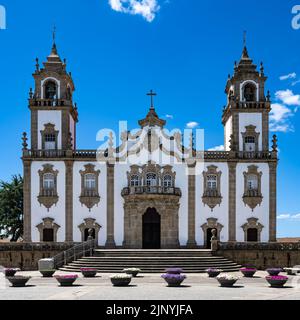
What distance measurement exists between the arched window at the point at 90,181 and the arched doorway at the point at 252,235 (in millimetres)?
12675

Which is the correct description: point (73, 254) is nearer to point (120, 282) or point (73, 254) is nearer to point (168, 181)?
point (168, 181)

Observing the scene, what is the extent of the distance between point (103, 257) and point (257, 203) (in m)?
13.6

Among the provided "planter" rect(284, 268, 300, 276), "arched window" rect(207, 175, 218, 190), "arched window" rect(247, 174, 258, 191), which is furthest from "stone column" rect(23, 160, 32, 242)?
"planter" rect(284, 268, 300, 276)

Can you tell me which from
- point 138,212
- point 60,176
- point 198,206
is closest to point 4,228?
point 60,176

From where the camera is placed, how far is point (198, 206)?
4462cm

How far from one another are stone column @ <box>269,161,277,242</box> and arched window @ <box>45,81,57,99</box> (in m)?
18.3

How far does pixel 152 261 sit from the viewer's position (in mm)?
36844

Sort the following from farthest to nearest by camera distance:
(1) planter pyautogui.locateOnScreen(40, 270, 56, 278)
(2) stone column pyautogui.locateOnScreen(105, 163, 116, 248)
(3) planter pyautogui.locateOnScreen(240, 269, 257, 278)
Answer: (2) stone column pyautogui.locateOnScreen(105, 163, 116, 248) → (1) planter pyautogui.locateOnScreen(40, 270, 56, 278) → (3) planter pyautogui.locateOnScreen(240, 269, 257, 278)

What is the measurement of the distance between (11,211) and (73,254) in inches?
661

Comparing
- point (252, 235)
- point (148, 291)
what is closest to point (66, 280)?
point (148, 291)

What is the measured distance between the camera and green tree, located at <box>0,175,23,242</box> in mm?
53594

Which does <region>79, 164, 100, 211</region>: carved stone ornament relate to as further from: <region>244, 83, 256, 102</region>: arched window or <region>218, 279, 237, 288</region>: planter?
<region>218, 279, 237, 288</region>: planter

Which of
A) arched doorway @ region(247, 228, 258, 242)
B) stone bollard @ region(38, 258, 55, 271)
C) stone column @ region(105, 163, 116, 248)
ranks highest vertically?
stone column @ region(105, 163, 116, 248)

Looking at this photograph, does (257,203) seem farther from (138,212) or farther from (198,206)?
(138,212)
